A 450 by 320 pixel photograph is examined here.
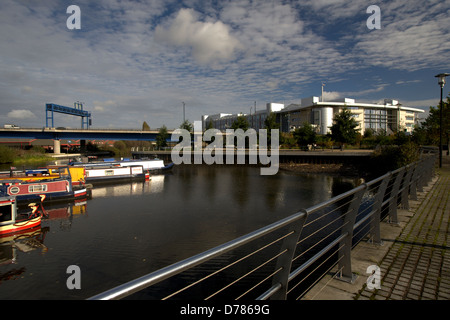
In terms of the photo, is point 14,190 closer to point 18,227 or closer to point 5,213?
point 5,213

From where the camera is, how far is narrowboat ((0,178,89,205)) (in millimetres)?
20359

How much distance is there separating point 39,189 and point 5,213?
776 cm

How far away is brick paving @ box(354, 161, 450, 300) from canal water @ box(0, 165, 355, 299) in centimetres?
800

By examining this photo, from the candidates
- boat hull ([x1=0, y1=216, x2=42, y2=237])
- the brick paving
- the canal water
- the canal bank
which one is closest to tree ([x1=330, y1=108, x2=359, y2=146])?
the canal water

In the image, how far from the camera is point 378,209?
179 inches

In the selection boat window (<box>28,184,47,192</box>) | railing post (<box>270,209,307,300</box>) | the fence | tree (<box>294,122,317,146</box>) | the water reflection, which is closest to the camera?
the fence

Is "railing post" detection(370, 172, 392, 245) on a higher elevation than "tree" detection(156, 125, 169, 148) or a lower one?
lower

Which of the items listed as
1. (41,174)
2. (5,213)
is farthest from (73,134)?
(5,213)

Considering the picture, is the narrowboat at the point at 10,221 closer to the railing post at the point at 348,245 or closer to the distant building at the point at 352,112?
the railing post at the point at 348,245

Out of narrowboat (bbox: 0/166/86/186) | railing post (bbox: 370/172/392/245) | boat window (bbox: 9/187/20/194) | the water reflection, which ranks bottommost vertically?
the water reflection

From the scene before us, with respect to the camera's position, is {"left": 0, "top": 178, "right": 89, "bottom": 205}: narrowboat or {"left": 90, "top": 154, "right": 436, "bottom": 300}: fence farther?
{"left": 0, "top": 178, "right": 89, "bottom": 205}: narrowboat

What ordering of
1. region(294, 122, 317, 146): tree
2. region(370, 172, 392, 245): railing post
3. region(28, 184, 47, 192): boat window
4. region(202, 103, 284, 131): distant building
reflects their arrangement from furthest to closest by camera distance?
region(202, 103, 284, 131): distant building, region(294, 122, 317, 146): tree, region(28, 184, 47, 192): boat window, region(370, 172, 392, 245): railing post

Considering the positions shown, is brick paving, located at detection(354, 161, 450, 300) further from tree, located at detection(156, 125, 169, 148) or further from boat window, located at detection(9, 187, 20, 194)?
tree, located at detection(156, 125, 169, 148)

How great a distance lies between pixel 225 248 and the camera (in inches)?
69.9
